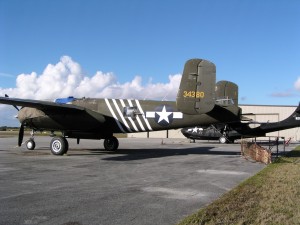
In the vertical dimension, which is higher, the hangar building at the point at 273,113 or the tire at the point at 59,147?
the hangar building at the point at 273,113

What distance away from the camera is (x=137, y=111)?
19078 mm

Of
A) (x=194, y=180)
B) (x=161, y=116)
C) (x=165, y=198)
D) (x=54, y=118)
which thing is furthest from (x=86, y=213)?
(x=54, y=118)

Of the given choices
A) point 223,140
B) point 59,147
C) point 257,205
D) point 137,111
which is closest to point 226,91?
point 137,111

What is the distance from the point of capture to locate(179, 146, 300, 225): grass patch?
625 centimetres

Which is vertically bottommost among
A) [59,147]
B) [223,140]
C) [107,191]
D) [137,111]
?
[107,191]

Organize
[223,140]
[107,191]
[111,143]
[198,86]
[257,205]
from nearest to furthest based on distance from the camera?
[257,205] → [107,191] → [198,86] → [111,143] → [223,140]

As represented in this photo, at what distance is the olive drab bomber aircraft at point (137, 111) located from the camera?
16859mm

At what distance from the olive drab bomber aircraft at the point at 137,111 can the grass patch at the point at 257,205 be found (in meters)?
6.94

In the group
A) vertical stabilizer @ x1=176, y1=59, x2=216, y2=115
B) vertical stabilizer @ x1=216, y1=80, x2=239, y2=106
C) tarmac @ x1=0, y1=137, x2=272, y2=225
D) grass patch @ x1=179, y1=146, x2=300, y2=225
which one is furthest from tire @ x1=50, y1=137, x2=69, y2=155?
grass patch @ x1=179, y1=146, x2=300, y2=225

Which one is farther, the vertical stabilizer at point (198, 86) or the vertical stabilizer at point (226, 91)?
the vertical stabilizer at point (226, 91)

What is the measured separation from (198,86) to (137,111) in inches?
153

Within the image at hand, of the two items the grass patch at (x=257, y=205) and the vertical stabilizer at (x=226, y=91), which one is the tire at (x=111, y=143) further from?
the grass patch at (x=257, y=205)

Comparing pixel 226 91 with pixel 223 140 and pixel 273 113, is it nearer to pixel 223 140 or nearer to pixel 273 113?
pixel 223 140

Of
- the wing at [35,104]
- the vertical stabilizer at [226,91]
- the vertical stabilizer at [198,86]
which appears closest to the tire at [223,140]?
the vertical stabilizer at [226,91]
